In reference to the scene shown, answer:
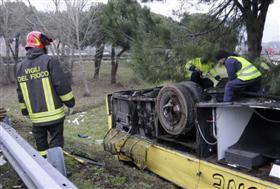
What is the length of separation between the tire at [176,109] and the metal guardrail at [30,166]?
2.02m

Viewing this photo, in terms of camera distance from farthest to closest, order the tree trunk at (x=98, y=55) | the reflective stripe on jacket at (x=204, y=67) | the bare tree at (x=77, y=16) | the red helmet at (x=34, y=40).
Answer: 1. the tree trunk at (x=98, y=55)
2. the bare tree at (x=77, y=16)
3. the reflective stripe on jacket at (x=204, y=67)
4. the red helmet at (x=34, y=40)

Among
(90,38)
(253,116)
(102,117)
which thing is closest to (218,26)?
(253,116)

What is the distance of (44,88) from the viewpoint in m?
4.06

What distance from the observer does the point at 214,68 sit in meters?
5.79

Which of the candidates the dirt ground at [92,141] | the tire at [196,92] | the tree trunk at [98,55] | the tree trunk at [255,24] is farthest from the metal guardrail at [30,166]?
the tree trunk at [98,55]

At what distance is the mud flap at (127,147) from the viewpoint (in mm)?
5410

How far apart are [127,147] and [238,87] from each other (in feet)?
6.75

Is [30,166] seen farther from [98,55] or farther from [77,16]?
[98,55]

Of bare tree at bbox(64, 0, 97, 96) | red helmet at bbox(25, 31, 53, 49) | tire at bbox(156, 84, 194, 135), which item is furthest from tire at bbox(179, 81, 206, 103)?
bare tree at bbox(64, 0, 97, 96)

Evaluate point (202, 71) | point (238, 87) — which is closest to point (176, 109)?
point (238, 87)

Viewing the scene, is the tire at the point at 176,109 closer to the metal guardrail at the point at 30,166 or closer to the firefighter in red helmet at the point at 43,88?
the firefighter in red helmet at the point at 43,88

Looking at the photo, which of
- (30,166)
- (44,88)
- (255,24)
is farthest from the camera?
(255,24)

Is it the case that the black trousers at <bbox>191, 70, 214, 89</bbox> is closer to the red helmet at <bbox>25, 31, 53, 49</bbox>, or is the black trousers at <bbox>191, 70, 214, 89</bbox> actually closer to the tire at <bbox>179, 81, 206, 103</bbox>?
the tire at <bbox>179, 81, 206, 103</bbox>

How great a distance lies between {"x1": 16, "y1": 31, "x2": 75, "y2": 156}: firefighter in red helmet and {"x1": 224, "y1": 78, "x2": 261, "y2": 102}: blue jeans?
186cm
